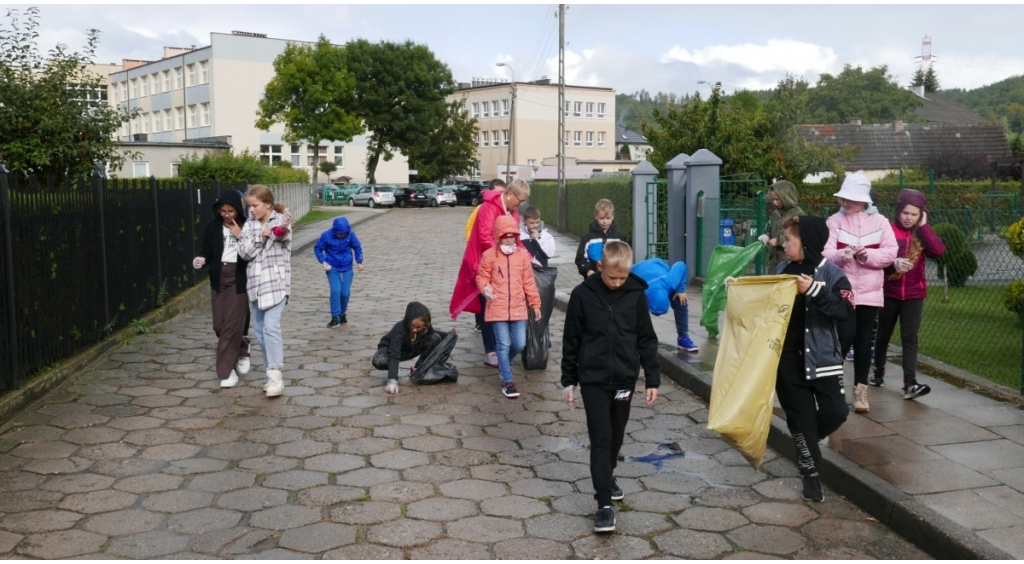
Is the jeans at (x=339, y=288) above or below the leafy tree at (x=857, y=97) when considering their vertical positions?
below

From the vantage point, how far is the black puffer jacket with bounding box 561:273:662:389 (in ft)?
16.2

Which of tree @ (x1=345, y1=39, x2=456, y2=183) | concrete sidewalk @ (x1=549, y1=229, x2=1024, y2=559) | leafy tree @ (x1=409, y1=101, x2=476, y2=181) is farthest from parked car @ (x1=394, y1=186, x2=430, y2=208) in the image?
concrete sidewalk @ (x1=549, y1=229, x2=1024, y2=559)

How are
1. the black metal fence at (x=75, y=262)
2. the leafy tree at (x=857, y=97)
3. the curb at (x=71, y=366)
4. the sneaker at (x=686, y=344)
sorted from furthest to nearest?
1. the leafy tree at (x=857, y=97)
2. the sneaker at (x=686, y=344)
3. the black metal fence at (x=75, y=262)
4. the curb at (x=71, y=366)

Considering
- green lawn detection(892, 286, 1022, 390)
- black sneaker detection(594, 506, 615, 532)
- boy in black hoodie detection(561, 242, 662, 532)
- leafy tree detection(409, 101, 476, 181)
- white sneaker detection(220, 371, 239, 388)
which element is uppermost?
leafy tree detection(409, 101, 476, 181)

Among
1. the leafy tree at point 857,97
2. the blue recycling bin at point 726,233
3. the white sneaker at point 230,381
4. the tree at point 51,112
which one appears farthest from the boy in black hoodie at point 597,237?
the leafy tree at point 857,97

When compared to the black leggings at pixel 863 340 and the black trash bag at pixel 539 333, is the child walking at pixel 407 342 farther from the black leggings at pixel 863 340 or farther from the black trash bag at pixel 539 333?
the black leggings at pixel 863 340

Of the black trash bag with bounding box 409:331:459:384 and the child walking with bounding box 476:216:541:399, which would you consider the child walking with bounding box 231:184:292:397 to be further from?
the child walking with bounding box 476:216:541:399

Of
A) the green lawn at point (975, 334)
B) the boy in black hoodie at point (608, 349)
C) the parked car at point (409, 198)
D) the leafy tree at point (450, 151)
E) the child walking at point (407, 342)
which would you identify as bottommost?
the green lawn at point (975, 334)

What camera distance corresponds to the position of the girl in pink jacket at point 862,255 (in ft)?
21.6

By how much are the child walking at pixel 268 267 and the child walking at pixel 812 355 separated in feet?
13.3

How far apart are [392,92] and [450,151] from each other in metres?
10.7

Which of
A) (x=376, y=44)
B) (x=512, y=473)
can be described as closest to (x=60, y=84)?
(x=512, y=473)

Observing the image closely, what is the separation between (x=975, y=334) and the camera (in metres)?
11.3

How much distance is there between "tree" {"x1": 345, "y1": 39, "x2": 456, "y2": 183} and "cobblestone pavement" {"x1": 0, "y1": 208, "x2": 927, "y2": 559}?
56.1 m
